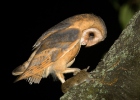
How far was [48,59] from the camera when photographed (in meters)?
2.42

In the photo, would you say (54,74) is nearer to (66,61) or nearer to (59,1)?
(66,61)

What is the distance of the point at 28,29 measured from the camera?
6660mm

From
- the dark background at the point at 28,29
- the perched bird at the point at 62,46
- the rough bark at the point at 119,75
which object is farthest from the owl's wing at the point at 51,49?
the dark background at the point at 28,29

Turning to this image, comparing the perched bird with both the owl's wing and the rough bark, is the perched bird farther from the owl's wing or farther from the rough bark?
the rough bark

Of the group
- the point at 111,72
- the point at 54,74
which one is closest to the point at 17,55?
the point at 54,74

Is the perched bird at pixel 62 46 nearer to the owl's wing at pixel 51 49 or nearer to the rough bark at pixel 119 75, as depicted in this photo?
the owl's wing at pixel 51 49

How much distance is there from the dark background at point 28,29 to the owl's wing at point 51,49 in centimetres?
389

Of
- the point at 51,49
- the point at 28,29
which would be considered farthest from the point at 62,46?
the point at 28,29

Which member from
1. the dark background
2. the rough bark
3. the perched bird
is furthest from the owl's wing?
the dark background

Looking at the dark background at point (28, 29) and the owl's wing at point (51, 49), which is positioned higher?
the owl's wing at point (51, 49)

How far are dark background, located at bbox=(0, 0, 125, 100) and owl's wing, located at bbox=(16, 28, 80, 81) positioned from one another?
3888mm

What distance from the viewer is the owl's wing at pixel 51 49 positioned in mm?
2398

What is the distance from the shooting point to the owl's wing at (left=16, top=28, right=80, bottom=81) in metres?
2.40

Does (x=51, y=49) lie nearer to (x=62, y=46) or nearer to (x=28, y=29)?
(x=62, y=46)
